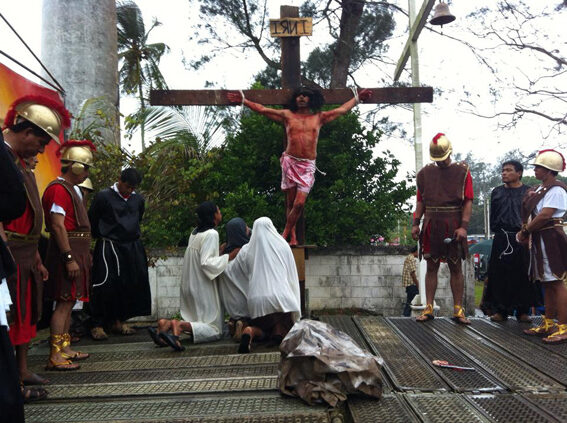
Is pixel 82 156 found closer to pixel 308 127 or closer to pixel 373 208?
pixel 308 127

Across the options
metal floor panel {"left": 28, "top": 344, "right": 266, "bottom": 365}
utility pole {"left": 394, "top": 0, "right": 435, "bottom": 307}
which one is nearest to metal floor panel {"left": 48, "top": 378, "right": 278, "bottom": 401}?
metal floor panel {"left": 28, "top": 344, "right": 266, "bottom": 365}

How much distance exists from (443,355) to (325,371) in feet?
5.43

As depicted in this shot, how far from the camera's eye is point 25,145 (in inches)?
138

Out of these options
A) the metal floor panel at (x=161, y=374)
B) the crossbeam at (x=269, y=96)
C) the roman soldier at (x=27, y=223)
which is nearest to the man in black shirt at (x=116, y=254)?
the crossbeam at (x=269, y=96)

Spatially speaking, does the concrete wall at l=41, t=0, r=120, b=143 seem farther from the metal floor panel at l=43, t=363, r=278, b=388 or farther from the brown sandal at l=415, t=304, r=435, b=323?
the brown sandal at l=415, t=304, r=435, b=323

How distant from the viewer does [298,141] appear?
269 inches

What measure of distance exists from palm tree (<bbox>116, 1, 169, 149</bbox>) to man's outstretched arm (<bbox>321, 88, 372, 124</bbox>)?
1543cm

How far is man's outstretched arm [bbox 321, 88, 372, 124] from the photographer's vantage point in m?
7.03

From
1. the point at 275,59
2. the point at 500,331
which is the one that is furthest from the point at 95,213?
the point at 275,59

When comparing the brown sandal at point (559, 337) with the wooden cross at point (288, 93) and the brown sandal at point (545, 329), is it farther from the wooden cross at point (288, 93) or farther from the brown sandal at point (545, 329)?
the wooden cross at point (288, 93)

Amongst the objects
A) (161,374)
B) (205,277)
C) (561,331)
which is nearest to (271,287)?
(205,277)

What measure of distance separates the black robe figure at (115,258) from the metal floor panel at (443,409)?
3.85 m

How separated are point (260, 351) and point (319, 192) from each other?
6.62m

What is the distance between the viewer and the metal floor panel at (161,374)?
395 centimetres
